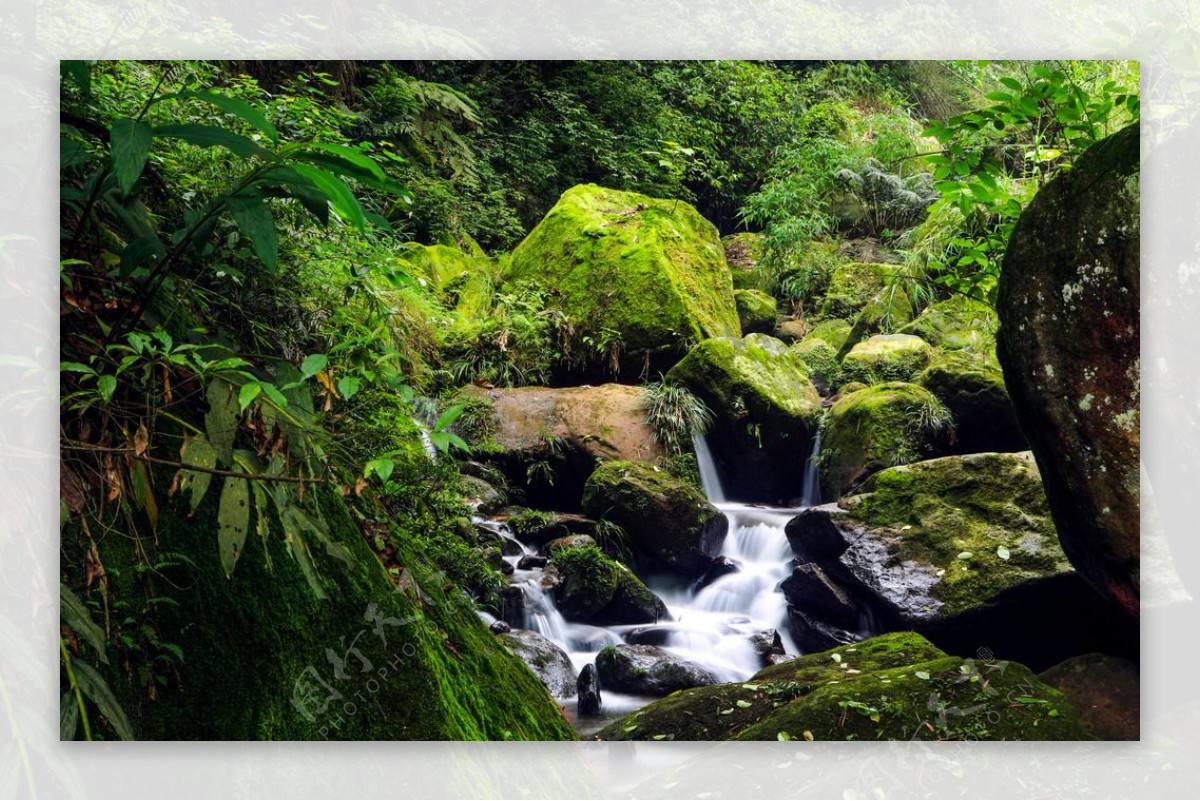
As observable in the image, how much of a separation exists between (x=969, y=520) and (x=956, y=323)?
2.30 ft

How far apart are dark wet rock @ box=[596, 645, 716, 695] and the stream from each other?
0.03 metres

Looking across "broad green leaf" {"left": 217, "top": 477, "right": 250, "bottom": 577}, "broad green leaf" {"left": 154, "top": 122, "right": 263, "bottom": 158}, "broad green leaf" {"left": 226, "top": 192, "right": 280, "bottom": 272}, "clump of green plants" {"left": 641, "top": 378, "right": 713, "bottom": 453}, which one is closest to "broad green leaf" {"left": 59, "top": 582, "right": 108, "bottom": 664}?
"broad green leaf" {"left": 217, "top": 477, "right": 250, "bottom": 577}

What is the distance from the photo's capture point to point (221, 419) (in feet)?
6.56

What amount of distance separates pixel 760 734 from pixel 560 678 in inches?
26.0

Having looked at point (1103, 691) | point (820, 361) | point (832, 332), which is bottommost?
point (1103, 691)

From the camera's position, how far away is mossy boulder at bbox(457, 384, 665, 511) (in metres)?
3.35

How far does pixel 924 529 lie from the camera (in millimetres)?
3441

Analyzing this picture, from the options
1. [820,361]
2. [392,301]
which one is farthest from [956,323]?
[392,301]

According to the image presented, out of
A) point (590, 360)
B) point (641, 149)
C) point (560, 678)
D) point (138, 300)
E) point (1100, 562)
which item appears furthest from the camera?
point (590, 360)

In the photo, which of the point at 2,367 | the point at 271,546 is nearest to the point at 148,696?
the point at 271,546

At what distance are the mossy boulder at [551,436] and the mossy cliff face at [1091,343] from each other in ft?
4.45

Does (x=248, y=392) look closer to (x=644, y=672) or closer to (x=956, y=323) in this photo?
(x=644, y=672)

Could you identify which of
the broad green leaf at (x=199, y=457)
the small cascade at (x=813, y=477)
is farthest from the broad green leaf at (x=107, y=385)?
the small cascade at (x=813, y=477)

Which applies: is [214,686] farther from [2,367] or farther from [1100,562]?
[1100,562]
